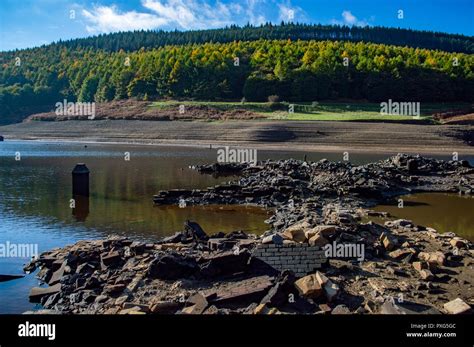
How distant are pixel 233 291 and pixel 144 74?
111 m

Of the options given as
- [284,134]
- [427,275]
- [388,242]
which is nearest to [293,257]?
[427,275]

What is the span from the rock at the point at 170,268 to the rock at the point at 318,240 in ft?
10.4

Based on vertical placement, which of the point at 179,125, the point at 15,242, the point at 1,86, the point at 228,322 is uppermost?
the point at 1,86

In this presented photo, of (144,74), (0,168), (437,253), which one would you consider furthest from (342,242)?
(144,74)

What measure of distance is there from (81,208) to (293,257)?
14.4 metres

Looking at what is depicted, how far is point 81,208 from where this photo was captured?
2250 centimetres

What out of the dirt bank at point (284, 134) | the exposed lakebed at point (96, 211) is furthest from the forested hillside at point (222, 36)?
the exposed lakebed at point (96, 211)

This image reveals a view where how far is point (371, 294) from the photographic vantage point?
9.69m

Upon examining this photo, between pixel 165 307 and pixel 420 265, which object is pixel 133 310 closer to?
pixel 165 307

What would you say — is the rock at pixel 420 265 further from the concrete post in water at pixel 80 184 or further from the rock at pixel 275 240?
the concrete post in water at pixel 80 184

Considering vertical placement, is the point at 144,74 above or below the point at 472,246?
above

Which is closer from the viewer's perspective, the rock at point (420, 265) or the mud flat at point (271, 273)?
the mud flat at point (271, 273)

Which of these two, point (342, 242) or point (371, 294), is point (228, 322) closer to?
point (371, 294)

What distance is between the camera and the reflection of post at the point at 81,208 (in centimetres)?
2050
